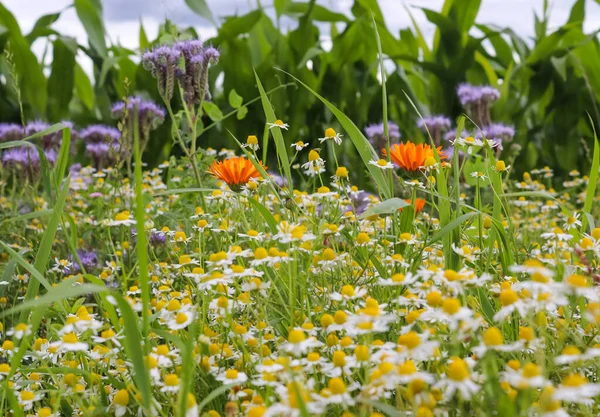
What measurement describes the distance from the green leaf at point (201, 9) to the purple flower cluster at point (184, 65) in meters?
3.04

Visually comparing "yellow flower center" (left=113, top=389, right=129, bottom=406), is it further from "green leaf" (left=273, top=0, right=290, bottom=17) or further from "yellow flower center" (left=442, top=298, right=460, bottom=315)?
"green leaf" (left=273, top=0, right=290, bottom=17)

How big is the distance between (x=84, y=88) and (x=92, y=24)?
0.72 meters

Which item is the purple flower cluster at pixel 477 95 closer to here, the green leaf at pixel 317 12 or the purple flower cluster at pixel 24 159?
the green leaf at pixel 317 12

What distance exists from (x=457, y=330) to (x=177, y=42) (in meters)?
1.59

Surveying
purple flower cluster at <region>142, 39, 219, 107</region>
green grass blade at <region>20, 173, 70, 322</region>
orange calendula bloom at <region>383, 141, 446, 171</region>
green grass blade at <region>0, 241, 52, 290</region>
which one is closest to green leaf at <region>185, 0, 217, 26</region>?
purple flower cluster at <region>142, 39, 219, 107</region>

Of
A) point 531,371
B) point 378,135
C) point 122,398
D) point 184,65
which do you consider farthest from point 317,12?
point 531,371

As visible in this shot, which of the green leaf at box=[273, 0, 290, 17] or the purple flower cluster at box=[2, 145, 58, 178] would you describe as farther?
Result: the green leaf at box=[273, 0, 290, 17]

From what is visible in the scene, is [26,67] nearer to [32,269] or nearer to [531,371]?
[32,269]

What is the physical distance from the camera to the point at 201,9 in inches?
206

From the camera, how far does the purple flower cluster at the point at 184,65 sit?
7.27 ft

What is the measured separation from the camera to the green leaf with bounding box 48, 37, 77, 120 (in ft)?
16.6

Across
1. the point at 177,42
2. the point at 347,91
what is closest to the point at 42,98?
the point at 347,91

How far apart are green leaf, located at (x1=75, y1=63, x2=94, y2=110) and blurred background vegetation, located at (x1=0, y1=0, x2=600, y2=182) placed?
348 mm

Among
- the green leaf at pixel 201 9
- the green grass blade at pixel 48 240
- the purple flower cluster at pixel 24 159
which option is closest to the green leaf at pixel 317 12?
the green leaf at pixel 201 9
